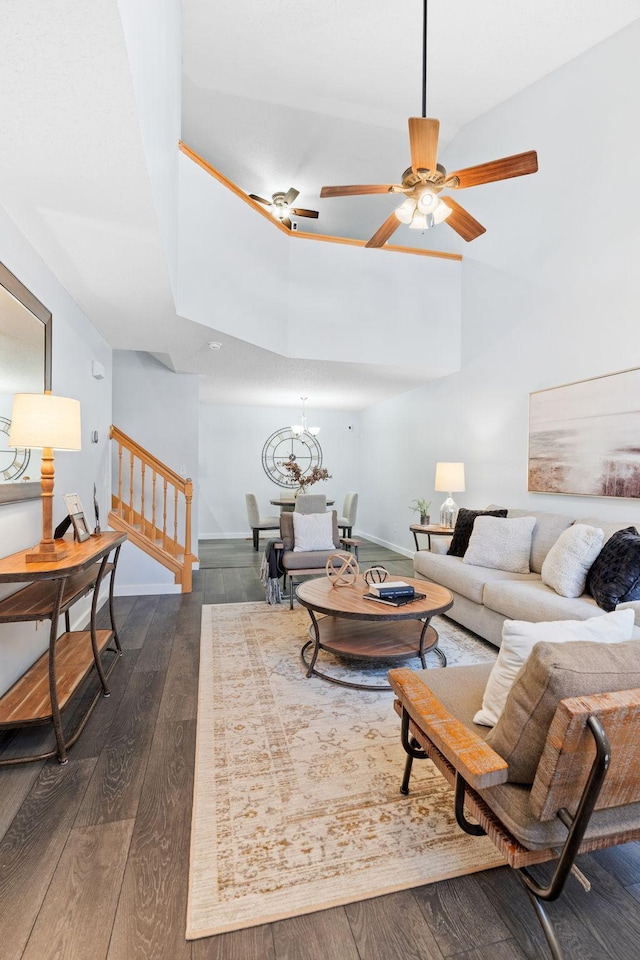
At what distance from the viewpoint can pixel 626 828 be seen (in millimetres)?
1127

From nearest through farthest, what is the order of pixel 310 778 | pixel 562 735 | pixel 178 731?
pixel 562 735, pixel 310 778, pixel 178 731

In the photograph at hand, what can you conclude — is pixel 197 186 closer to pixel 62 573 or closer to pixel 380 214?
pixel 62 573

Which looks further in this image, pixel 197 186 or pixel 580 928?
pixel 197 186

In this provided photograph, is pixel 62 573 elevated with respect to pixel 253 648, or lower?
elevated

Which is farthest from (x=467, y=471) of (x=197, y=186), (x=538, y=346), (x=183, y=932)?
(x=183, y=932)

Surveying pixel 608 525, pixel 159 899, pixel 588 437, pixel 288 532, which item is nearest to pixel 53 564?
pixel 159 899

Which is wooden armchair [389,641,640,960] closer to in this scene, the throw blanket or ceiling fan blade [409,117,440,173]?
ceiling fan blade [409,117,440,173]

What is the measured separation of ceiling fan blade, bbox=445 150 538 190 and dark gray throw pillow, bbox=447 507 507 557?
260 cm

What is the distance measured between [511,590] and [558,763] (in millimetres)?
2189

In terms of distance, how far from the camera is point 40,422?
6.94ft

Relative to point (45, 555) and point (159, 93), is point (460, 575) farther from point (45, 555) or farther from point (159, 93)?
point (159, 93)

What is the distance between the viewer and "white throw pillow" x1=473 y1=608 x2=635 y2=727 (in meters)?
1.34

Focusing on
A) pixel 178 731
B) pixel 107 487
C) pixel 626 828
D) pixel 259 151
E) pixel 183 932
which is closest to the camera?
pixel 626 828

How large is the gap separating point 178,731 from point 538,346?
4195 millimetres
